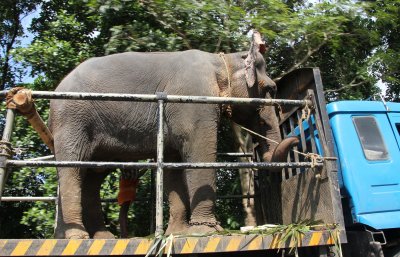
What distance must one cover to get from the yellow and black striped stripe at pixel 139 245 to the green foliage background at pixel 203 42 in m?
3.61

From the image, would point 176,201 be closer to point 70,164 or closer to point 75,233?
point 75,233

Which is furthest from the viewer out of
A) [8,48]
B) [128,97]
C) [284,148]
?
[8,48]

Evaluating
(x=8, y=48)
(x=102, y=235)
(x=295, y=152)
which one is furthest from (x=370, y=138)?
(x=8, y=48)

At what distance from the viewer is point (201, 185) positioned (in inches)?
159

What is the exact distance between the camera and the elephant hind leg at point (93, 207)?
4695mm

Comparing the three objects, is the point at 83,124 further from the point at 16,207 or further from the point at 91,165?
the point at 16,207

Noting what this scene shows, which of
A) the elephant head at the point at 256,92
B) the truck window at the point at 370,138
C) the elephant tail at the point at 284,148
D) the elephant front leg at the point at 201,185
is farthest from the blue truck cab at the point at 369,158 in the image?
the elephant front leg at the point at 201,185

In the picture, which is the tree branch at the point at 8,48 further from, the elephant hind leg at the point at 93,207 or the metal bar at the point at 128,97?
the metal bar at the point at 128,97

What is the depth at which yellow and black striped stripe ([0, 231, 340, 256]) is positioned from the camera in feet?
9.77

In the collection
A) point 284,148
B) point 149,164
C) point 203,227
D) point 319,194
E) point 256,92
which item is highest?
point 256,92

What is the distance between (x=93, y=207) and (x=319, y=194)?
2.38 metres

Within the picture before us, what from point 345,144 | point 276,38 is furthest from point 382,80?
point 345,144

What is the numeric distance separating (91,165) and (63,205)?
86 cm

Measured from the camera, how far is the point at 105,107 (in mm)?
4211
